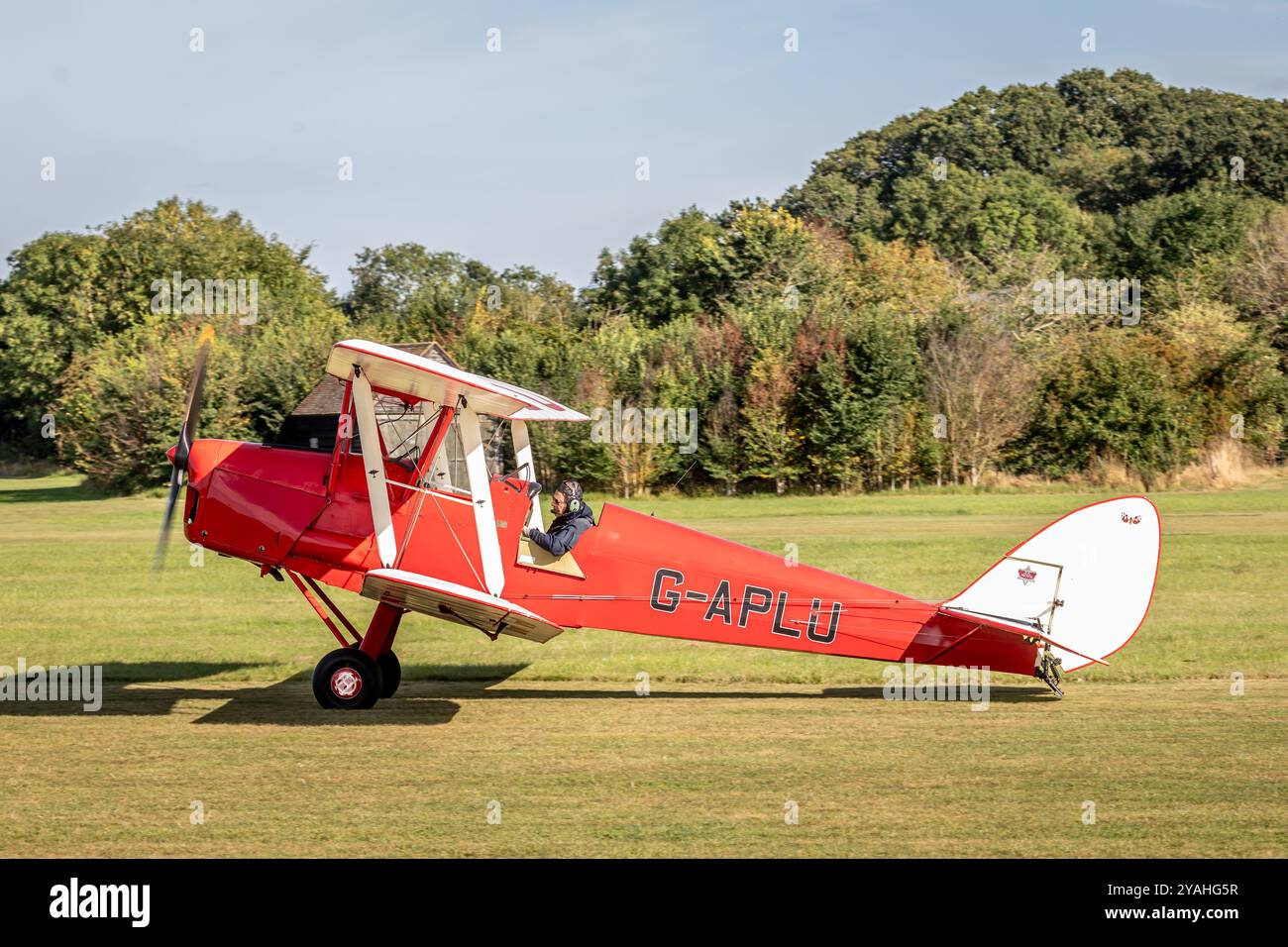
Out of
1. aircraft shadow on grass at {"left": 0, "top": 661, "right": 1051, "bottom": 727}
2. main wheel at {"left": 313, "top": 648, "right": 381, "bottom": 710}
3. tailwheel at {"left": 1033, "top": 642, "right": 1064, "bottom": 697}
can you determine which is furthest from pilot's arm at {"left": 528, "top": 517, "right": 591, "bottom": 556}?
tailwheel at {"left": 1033, "top": 642, "right": 1064, "bottom": 697}

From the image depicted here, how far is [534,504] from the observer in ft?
37.0

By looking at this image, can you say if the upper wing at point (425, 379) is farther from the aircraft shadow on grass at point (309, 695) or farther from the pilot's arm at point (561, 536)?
the aircraft shadow on grass at point (309, 695)

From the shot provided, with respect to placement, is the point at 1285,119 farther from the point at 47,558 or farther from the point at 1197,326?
the point at 47,558

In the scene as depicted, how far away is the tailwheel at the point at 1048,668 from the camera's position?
10.9 m

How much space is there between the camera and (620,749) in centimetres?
955

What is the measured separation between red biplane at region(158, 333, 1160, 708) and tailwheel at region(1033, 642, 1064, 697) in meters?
0.01

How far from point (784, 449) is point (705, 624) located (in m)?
27.7

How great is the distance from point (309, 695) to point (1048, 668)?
654 cm

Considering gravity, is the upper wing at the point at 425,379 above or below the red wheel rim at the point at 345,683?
above

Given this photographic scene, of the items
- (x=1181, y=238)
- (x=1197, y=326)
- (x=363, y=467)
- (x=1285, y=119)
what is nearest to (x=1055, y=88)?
(x=1285, y=119)

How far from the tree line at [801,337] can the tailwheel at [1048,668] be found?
81.2 feet

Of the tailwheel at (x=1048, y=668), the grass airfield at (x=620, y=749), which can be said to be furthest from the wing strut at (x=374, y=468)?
the tailwheel at (x=1048, y=668)

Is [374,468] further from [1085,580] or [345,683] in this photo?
[1085,580]

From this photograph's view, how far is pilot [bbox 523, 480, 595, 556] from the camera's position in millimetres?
11039
